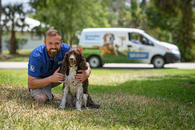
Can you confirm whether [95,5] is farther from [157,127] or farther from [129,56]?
[157,127]

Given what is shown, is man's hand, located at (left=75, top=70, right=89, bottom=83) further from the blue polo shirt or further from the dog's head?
the blue polo shirt

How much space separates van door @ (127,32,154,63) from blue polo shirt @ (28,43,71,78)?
12.0 metres

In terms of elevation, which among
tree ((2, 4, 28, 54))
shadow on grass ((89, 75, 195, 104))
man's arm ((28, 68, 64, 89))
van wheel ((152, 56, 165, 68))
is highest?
tree ((2, 4, 28, 54))

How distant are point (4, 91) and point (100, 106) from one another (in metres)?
2.29

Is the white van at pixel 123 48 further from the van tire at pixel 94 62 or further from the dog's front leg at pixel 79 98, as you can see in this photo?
the dog's front leg at pixel 79 98

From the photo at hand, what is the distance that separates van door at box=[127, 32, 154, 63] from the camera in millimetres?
18266

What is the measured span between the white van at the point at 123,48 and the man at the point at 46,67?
11.6 metres

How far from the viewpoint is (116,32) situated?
18438mm

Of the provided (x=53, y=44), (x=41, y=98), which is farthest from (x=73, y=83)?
(x=41, y=98)

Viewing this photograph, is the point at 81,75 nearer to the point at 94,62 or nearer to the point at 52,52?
the point at 52,52

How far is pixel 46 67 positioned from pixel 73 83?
3.05 feet

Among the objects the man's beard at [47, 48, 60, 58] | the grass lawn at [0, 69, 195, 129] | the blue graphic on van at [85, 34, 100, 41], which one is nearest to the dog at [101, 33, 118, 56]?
Answer: the blue graphic on van at [85, 34, 100, 41]

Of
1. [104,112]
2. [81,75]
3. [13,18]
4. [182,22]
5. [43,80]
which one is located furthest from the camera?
[13,18]

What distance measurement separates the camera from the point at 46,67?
21.7 ft
